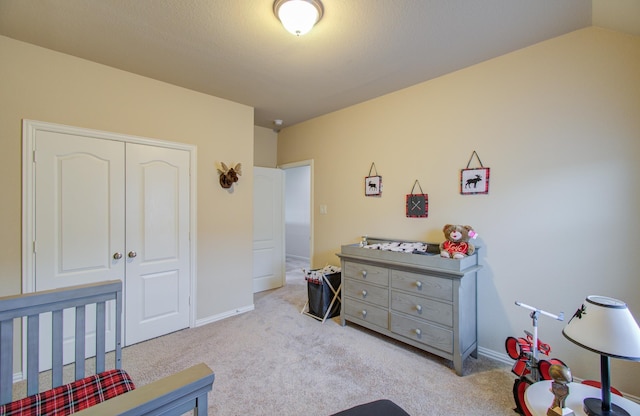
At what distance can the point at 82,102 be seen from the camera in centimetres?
250

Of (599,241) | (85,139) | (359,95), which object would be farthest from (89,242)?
(599,241)

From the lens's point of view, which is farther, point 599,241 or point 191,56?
point 191,56

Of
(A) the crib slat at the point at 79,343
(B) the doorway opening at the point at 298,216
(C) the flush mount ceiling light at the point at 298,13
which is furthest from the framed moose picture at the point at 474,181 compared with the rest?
(B) the doorway opening at the point at 298,216

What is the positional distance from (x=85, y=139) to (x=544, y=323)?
4119 mm

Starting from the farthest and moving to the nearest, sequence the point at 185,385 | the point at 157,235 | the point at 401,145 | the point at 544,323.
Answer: the point at 401,145, the point at 157,235, the point at 544,323, the point at 185,385

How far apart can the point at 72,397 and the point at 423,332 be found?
2.34m

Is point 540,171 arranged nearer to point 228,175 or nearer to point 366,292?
point 366,292

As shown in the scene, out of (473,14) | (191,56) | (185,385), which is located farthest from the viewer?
(191,56)

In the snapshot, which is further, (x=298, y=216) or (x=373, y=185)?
(x=298, y=216)

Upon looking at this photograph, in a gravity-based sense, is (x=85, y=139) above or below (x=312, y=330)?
above

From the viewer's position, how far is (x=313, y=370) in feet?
7.57

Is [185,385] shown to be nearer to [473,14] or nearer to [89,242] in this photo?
[89,242]

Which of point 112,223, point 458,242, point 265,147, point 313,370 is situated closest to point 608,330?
point 458,242

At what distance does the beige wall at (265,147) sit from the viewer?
4617 mm
